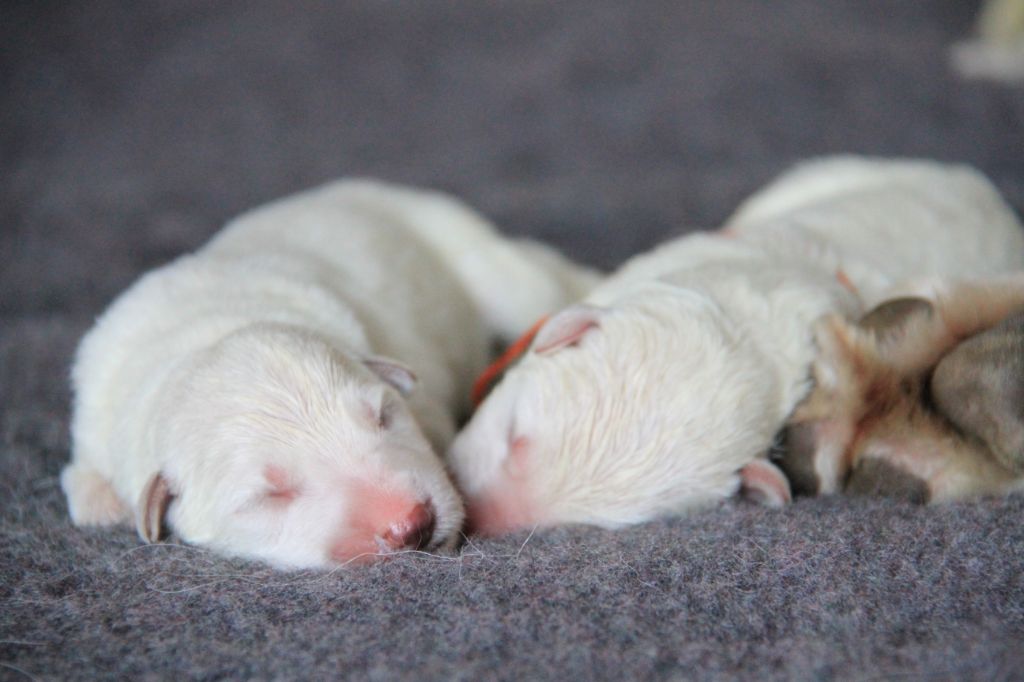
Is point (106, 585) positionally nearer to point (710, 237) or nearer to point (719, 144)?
point (710, 237)

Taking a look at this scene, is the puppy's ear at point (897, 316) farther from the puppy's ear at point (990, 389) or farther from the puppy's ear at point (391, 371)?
the puppy's ear at point (391, 371)

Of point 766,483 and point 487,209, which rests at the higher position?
point 487,209

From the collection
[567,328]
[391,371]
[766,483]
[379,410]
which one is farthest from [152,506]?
[766,483]

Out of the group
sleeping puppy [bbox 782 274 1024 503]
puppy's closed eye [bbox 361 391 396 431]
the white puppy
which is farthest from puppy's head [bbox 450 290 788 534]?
puppy's closed eye [bbox 361 391 396 431]

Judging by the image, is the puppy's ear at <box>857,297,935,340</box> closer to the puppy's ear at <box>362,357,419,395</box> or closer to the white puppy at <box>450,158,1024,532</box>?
the white puppy at <box>450,158,1024,532</box>

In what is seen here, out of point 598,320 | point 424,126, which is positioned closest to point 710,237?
point 598,320

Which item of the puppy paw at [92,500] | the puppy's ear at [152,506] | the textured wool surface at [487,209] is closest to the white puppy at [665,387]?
the textured wool surface at [487,209]

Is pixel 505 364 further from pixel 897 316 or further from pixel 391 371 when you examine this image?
pixel 897 316
